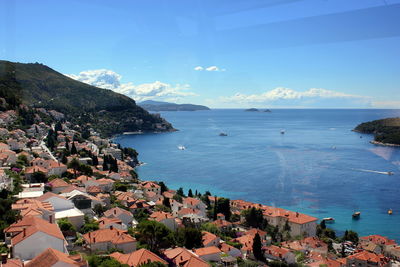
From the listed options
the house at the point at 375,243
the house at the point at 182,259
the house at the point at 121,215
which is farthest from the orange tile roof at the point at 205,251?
the house at the point at 375,243

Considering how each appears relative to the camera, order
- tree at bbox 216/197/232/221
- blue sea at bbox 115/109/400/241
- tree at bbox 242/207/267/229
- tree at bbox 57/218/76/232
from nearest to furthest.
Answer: tree at bbox 57/218/76/232 < tree at bbox 242/207/267/229 < tree at bbox 216/197/232/221 < blue sea at bbox 115/109/400/241

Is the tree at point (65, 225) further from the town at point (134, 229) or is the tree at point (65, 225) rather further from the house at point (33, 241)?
the house at point (33, 241)

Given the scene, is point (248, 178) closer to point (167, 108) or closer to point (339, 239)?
point (339, 239)

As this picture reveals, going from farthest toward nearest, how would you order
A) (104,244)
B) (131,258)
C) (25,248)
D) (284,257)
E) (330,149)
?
(330,149), (284,257), (104,244), (131,258), (25,248)

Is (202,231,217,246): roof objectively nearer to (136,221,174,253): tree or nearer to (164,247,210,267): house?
(136,221,174,253): tree

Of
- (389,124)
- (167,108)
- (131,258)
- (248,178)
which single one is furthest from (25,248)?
(167,108)

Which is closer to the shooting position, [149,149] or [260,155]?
[260,155]

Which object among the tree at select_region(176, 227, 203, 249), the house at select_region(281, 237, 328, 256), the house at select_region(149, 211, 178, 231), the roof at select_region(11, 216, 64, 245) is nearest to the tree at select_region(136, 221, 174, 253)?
the tree at select_region(176, 227, 203, 249)
